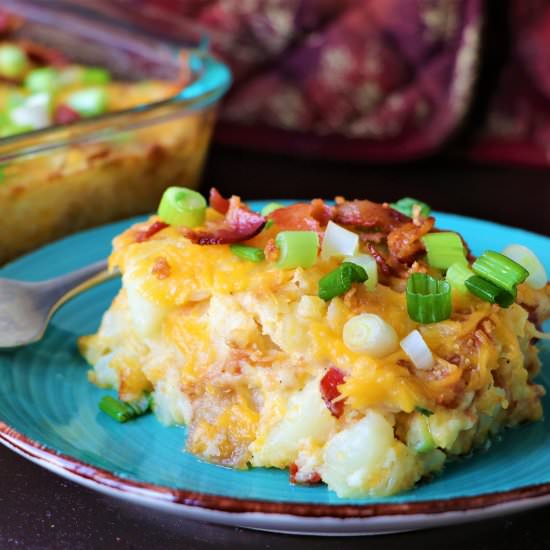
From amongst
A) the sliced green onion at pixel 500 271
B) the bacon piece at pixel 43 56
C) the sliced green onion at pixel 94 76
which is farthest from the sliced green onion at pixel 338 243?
the bacon piece at pixel 43 56

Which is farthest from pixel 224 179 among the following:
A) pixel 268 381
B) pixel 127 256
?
pixel 268 381

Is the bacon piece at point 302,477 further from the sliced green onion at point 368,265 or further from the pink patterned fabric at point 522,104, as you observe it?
the pink patterned fabric at point 522,104

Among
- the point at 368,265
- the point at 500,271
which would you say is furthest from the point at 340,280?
the point at 500,271

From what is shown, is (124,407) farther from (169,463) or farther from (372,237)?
(372,237)

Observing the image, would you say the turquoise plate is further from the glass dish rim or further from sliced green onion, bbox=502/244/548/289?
the glass dish rim

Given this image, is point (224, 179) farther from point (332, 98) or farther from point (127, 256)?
point (127, 256)
